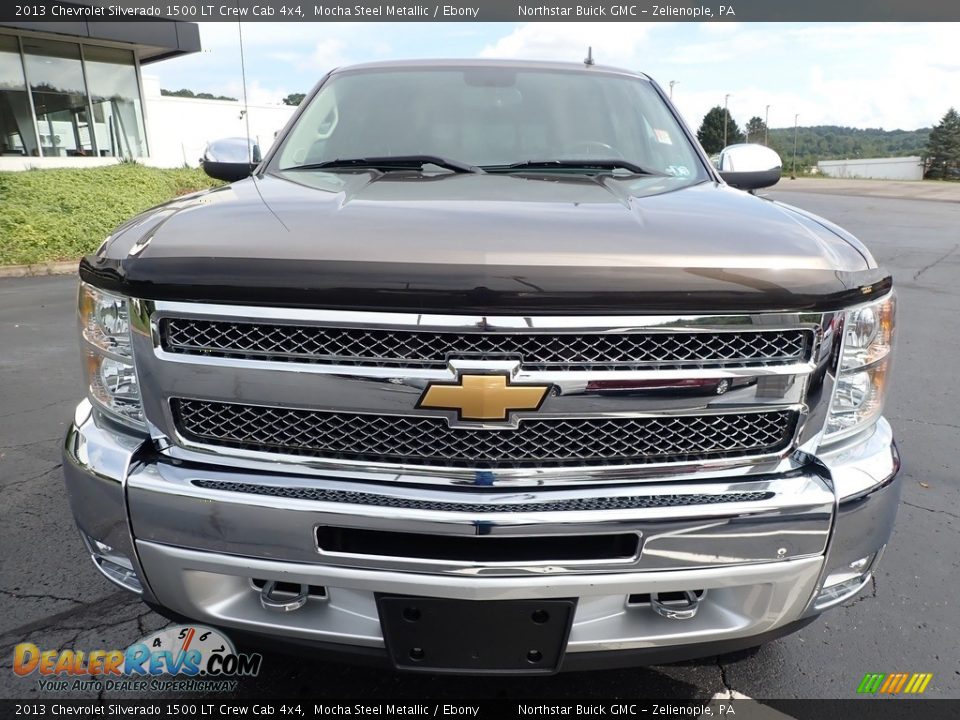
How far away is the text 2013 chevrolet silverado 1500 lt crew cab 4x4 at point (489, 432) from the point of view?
59.5 inches

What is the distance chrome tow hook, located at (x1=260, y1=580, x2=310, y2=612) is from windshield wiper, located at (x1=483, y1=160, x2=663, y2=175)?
1.55 meters

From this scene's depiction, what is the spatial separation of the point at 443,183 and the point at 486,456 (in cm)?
96

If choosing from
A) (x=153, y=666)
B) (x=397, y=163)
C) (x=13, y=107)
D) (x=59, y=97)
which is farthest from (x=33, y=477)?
(x=59, y=97)

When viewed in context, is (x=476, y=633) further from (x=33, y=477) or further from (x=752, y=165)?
(x=33, y=477)

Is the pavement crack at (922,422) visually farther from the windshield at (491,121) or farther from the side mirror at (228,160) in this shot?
the side mirror at (228,160)

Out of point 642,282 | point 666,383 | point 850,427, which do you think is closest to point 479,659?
point 666,383

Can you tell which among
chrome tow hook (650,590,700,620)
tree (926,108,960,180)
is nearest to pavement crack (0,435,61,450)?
chrome tow hook (650,590,700,620)

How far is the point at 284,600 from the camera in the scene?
5.37 ft

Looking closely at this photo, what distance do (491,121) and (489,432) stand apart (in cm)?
169

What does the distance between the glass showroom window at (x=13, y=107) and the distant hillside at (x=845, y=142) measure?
364 ft

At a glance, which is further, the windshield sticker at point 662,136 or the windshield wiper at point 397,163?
the windshield sticker at point 662,136

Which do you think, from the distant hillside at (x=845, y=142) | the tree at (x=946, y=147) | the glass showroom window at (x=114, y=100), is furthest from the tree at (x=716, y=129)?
the glass showroom window at (x=114, y=100)

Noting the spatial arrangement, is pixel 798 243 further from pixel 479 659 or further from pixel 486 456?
pixel 479 659

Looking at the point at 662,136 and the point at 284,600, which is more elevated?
the point at 662,136
